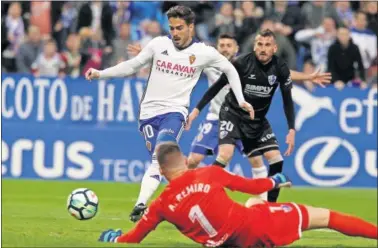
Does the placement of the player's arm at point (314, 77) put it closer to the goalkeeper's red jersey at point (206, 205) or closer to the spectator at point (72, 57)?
the goalkeeper's red jersey at point (206, 205)

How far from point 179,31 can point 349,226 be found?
3.96 meters

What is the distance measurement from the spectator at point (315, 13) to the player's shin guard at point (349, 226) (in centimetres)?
1245

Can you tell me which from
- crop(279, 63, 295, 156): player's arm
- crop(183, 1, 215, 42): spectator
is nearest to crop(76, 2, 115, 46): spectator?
crop(183, 1, 215, 42): spectator

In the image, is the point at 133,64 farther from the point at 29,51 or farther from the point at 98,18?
the point at 98,18

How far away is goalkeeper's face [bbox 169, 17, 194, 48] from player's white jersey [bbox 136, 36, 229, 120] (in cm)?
11

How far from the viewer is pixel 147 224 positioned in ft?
34.0

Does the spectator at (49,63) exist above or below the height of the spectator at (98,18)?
below

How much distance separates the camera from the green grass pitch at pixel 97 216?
40.0 feet

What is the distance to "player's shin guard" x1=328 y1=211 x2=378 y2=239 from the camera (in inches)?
409

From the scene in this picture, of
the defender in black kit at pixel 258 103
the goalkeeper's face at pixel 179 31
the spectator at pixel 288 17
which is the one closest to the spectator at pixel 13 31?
the spectator at pixel 288 17

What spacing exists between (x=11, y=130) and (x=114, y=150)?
1931 mm

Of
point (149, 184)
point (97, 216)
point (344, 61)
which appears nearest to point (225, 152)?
point (97, 216)

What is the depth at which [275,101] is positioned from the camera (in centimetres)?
2123

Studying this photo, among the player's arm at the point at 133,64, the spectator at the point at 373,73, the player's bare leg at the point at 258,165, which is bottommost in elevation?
the player's bare leg at the point at 258,165
